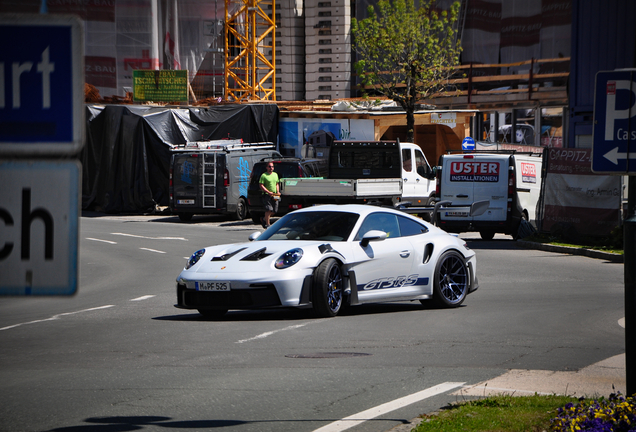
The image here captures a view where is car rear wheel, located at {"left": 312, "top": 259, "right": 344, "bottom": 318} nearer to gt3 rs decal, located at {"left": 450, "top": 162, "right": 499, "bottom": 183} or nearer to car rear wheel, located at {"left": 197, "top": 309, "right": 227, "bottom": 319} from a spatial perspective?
car rear wheel, located at {"left": 197, "top": 309, "right": 227, "bottom": 319}

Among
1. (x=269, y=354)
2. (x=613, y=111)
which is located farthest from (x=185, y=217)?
(x=613, y=111)

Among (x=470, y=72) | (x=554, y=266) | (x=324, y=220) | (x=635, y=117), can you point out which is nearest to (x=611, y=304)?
(x=324, y=220)

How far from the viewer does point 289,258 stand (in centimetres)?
1034

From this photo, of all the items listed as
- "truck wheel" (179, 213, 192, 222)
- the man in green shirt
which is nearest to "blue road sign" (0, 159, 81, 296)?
the man in green shirt

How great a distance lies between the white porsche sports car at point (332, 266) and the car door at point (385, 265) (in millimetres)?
13

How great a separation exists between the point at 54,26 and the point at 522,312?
9.16 meters

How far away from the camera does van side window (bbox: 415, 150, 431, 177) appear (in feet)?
89.2

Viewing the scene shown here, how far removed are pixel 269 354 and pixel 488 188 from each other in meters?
14.2

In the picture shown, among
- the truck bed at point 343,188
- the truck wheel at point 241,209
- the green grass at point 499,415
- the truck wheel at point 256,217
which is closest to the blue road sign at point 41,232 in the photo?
the green grass at point 499,415

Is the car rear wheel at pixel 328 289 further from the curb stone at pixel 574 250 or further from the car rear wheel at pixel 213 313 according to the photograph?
the curb stone at pixel 574 250

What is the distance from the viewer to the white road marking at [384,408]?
573cm

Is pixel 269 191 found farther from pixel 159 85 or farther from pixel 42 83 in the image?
pixel 42 83

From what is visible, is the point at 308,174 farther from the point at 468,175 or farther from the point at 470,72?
the point at 470,72

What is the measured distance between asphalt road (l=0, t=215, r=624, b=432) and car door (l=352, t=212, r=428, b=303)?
32 cm
